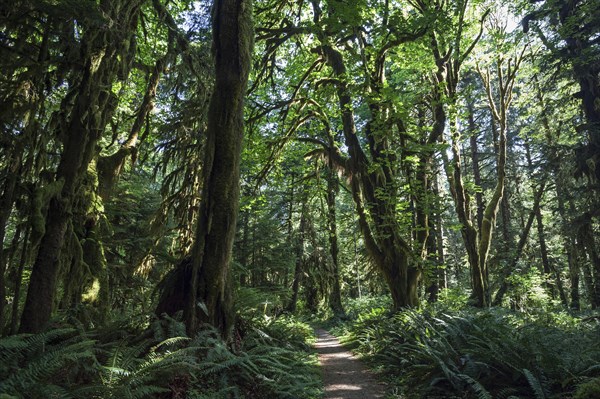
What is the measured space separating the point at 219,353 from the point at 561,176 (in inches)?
576

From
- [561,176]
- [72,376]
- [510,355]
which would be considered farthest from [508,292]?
[72,376]

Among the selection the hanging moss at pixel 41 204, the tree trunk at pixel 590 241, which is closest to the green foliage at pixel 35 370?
the hanging moss at pixel 41 204

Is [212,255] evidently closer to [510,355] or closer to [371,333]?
[510,355]

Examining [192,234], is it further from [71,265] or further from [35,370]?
[35,370]

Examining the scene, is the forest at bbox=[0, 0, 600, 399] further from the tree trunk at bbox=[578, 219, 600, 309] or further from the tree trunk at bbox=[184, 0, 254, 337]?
the tree trunk at bbox=[578, 219, 600, 309]

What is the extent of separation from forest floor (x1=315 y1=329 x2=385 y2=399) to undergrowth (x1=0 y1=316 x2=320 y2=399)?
0.70 metres

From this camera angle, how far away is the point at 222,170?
17.5 ft

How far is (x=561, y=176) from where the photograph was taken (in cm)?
1385

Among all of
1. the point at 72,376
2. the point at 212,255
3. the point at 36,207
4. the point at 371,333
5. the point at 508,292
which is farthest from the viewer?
the point at 508,292

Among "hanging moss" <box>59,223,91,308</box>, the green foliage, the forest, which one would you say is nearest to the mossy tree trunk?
the forest

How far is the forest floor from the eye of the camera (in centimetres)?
557

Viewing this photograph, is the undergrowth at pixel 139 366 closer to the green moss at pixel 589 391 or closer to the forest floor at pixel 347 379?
the forest floor at pixel 347 379

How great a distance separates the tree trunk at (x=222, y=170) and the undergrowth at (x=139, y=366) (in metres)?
0.44

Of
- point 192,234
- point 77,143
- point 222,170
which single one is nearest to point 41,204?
point 77,143
